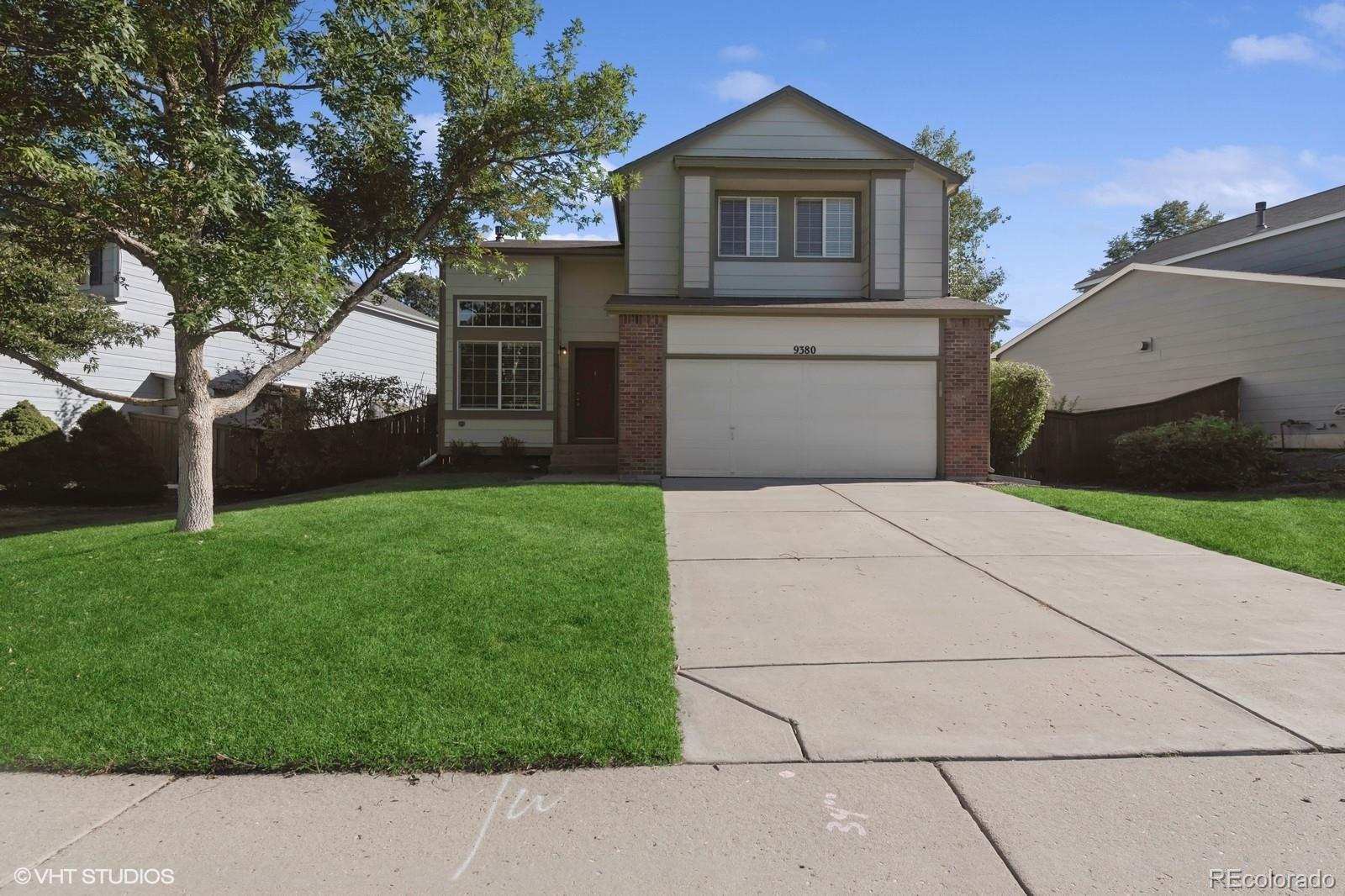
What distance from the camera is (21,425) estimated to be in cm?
1377

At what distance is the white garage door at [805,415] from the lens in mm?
14523

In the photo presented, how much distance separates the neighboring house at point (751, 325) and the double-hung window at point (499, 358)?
1.5 inches

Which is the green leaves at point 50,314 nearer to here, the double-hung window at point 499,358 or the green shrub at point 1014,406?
the double-hung window at point 499,358

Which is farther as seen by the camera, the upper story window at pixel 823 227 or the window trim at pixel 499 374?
the window trim at pixel 499 374

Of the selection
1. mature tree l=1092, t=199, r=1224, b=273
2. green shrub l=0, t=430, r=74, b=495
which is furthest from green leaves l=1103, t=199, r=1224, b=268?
green shrub l=0, t=430, r=74, b=495

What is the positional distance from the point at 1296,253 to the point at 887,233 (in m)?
10.8

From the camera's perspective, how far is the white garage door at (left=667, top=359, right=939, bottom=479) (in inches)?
572

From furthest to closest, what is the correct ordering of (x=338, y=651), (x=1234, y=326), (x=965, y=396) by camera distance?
(x=1234, y=326) → (x=965, y=396) → (x=338, y=651)

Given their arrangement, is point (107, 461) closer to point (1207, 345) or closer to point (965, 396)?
point (965, 396)

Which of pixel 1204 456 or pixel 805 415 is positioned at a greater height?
pixel 805 415

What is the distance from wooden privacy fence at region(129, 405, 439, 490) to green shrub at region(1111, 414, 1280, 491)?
14487mm

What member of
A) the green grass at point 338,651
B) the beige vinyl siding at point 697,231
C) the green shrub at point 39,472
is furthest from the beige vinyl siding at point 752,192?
the green shrub at point 39,472

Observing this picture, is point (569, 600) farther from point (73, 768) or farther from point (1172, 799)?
point (1172, 799)

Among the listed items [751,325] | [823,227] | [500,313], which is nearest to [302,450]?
[500,313]
